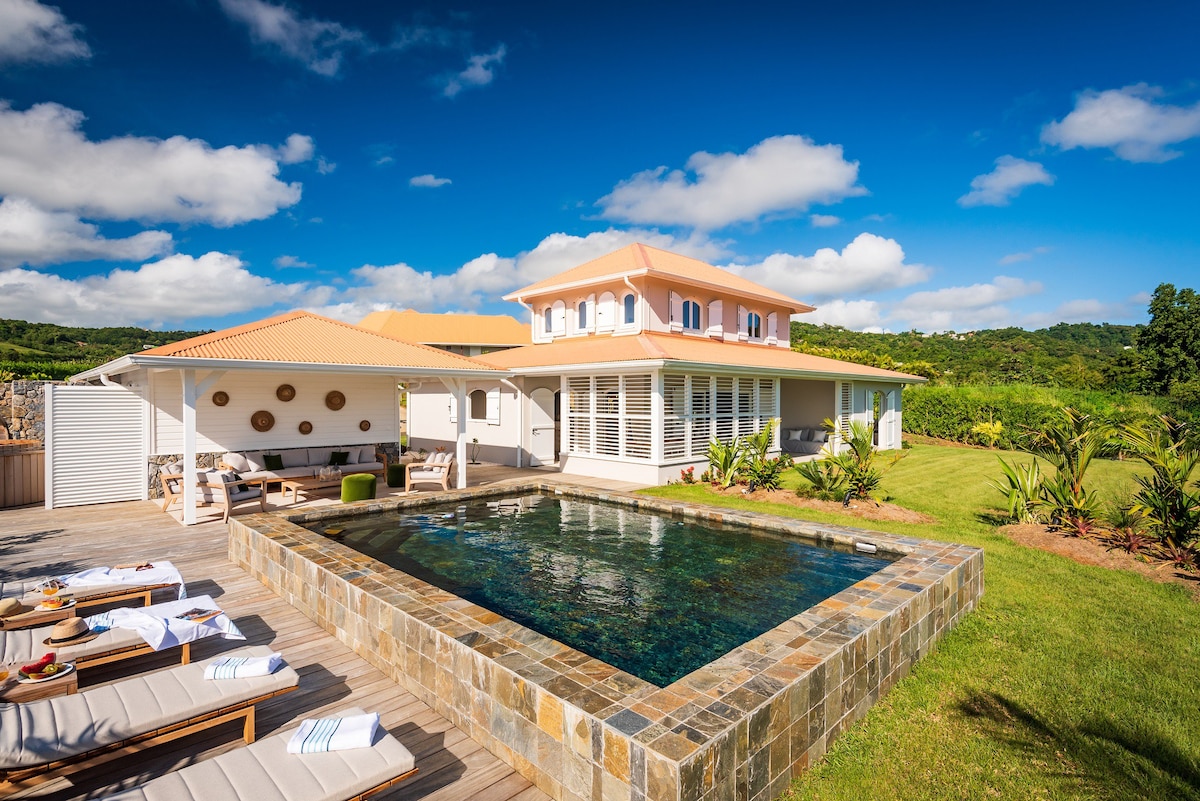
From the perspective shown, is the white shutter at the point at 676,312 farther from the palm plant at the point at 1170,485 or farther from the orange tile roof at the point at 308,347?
the palm plant at the point at 1170,485

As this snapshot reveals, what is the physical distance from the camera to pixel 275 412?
13.4 metres

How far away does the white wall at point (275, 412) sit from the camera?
40.2 ft

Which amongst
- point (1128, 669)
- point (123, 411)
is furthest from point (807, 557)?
point (123, 411)

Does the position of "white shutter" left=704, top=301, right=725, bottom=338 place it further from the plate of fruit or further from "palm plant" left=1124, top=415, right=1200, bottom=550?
the plate of fruit

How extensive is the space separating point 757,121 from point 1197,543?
18.2 m

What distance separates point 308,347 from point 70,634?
8367mm

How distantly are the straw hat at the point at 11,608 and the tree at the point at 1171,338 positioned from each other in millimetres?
43264

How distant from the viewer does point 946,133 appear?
18.2 m

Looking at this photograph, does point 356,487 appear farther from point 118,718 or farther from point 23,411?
point 23,411

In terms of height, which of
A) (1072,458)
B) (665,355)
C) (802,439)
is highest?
(665,355)

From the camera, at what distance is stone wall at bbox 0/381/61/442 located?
1631cm

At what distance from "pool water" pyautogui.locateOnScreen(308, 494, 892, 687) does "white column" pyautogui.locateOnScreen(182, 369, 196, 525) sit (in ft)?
9.55

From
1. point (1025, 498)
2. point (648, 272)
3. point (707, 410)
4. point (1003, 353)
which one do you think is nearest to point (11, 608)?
point (1025, 498)

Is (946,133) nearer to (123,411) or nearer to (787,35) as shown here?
(787,35)
